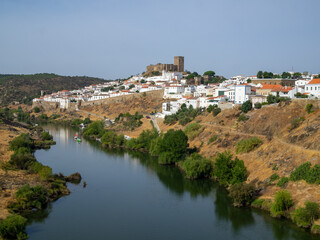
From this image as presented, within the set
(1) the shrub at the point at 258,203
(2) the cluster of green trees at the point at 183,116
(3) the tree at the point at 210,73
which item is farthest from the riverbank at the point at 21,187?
(3) the tree at the point at 210,73

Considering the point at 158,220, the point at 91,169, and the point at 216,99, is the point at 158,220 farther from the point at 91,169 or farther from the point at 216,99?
the point at 216,99

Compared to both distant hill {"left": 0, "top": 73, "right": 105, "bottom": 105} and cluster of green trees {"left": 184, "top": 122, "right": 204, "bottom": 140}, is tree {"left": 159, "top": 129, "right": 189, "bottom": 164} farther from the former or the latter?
distant hill {"left": 0, "top": 73, "right": 105, "bottom": 105}

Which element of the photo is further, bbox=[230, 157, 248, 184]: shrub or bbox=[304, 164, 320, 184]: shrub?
bbox=[230, 157, 248, 184]: shrub

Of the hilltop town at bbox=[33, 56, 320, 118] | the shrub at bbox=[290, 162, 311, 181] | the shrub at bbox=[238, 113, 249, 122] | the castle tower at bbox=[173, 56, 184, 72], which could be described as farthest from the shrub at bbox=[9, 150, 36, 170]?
the castle tower at bbox=[173, 56, 184, 72]

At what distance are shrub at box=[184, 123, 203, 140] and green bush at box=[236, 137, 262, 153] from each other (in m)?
7.58

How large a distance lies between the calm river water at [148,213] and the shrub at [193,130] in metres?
5.98

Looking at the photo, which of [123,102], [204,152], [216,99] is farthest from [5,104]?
[204,152]

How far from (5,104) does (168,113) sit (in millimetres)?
52927

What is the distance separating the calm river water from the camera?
1700 cm

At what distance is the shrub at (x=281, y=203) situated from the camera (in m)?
18.0

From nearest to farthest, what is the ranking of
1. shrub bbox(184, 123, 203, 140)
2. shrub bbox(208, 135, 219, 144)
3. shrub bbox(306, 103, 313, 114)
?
shrub bbox(306, 103, 313, 114) → shrub bbox(208, 135, 219, 144) → shrub bbox(184, 123, 203, 140)

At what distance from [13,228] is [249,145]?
55.2ft

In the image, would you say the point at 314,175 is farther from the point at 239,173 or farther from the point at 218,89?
the point at 218,89

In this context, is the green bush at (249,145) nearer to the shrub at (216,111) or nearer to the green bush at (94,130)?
the shrub at (216,111)
